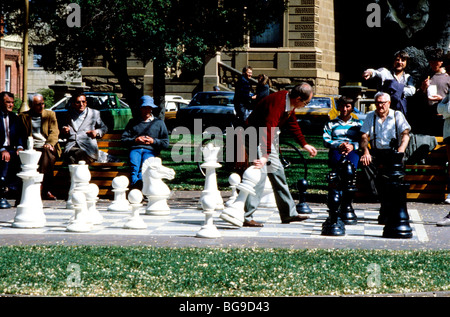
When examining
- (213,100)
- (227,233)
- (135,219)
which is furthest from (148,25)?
(227,233)

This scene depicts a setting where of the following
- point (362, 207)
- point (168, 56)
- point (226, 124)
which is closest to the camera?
point (362, 207)

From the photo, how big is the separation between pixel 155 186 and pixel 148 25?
1101 cm

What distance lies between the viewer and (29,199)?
34.0 feet

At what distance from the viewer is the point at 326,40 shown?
40.8m

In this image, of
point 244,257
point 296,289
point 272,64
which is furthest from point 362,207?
point 272,64

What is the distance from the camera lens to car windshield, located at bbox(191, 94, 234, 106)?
29.8 metres

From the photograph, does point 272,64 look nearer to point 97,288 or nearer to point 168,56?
point 168,56

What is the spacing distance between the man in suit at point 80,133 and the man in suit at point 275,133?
3.80 metres

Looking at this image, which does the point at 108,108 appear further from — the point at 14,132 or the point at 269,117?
the point at 269,117

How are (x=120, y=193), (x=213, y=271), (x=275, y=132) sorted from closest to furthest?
(x=213, y=271)
(x=275, y=132)
(x=120, y=193)

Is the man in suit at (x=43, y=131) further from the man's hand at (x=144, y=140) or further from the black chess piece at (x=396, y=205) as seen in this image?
the black chess piece at (x=396, y=205)

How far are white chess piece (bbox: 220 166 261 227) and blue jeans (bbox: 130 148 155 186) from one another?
329cm

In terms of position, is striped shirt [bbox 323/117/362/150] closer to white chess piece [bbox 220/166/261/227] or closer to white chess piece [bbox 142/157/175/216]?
white chess piece [bbox 142/157/175/216]

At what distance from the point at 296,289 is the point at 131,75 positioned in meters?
34.8
